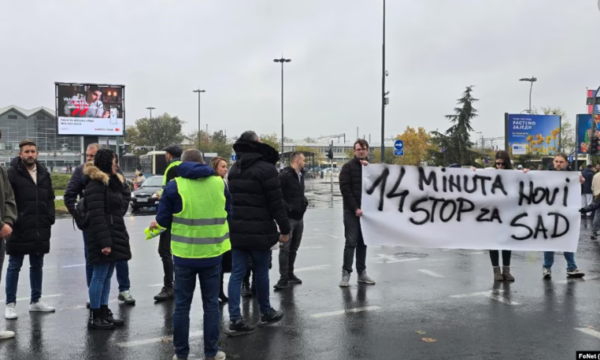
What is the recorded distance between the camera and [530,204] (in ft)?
25.0

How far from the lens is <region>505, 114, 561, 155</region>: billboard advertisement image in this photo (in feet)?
140

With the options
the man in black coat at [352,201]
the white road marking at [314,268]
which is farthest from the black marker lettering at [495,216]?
the white road marking at [314,268]

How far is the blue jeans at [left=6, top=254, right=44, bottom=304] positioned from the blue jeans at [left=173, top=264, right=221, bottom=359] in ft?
8.09

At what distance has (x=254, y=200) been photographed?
18.4 ft

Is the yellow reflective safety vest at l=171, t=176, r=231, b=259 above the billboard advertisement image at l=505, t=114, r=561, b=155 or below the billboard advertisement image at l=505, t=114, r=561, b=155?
below

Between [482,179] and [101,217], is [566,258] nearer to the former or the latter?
[482,179]

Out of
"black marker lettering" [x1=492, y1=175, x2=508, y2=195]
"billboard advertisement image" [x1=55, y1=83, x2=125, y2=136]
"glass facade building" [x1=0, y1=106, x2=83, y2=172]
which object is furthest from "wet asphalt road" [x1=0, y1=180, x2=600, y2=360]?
"glass facade building" [x1=0, y1=106, x2=83, y2=172]

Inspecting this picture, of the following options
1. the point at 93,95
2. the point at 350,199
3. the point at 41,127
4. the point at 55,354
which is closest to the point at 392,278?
the point at 350,199

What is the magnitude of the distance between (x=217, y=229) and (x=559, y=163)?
549 cm

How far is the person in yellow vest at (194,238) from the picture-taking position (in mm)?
4637

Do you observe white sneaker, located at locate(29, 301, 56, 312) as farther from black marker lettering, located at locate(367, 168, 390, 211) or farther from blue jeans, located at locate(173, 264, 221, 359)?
black marker lettering, located at locate(367, 168, 390, 211)

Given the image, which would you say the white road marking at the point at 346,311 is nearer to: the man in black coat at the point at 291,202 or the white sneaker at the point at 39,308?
the man in black coat at the point at 291,202

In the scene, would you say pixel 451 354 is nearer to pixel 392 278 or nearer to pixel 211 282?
pixel 211 282

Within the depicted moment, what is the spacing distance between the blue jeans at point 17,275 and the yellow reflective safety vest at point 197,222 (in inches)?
98.5
